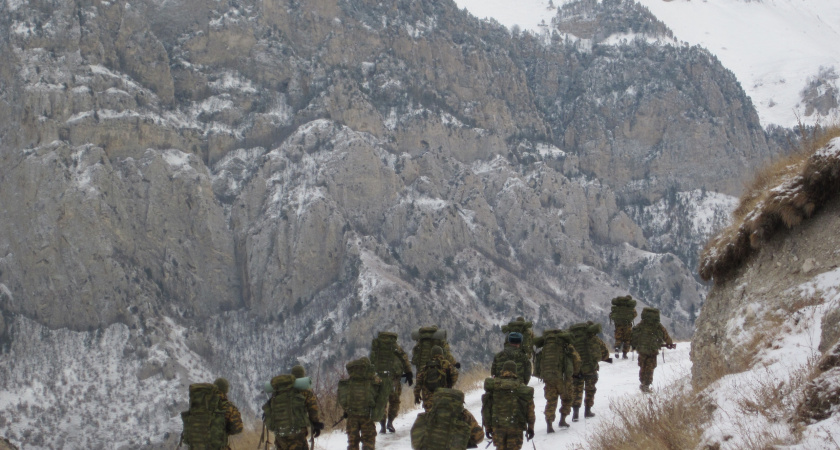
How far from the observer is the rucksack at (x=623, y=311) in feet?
68.0

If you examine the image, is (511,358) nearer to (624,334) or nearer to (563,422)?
(563,422)

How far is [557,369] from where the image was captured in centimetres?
1223

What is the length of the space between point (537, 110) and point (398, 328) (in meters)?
83.9

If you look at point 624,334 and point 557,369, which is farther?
point 624,334

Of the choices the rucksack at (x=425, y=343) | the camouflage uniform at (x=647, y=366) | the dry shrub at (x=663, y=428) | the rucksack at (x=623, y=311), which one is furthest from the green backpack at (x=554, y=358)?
the rucksack at (x=623, y=311)

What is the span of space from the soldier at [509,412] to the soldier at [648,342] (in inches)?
243

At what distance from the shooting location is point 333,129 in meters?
137

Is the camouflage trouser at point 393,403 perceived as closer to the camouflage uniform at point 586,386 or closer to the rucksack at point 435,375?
the rucksack at point 435,375

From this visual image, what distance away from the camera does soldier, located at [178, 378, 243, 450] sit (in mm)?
10328

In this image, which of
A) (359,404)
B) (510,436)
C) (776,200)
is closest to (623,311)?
(776,200)

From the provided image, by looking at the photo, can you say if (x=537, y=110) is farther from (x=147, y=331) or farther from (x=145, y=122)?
(x=147, y=331)

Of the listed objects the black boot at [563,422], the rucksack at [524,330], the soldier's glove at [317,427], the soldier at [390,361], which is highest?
the rucksack at [524,330]

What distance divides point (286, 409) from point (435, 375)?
9.64 feet

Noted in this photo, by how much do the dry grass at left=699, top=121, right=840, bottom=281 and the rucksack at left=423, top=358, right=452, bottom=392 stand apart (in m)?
4.52
